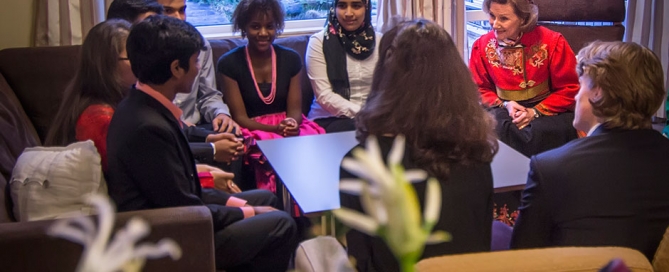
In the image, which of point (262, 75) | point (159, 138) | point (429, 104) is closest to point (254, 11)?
point (262, 75)

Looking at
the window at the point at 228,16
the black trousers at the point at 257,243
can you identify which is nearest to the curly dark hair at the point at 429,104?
the black trousers at the point at 257,243

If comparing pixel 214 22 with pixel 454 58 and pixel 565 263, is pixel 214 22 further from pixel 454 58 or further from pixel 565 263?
pixel 565 263

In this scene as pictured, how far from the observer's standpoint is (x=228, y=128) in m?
3.36

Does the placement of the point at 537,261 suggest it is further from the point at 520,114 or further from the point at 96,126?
the point at 520,114

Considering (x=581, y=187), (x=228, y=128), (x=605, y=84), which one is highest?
(x=605, y=84)

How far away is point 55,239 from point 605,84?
1.44 metres

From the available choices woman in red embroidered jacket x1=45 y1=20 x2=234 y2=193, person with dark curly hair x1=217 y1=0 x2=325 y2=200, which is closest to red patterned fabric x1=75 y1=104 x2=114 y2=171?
woman in red embroidered jacket x1=45 y1=20 x2=234 y2=193

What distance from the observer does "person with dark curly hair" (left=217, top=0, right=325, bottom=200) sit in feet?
11.5

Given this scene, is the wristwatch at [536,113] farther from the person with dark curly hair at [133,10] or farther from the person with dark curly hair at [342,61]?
the person with dark curly hair at [133,10]

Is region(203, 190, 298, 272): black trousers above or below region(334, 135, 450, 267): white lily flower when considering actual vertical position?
below

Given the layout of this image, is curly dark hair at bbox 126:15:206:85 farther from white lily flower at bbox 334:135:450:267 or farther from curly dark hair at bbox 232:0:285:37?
white lily flower at bbox 334:135:450:267

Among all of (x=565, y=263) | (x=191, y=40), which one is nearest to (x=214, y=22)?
(x=191, y=40)

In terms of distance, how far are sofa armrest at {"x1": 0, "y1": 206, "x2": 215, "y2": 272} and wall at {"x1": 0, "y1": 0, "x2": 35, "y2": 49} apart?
6.83 feet

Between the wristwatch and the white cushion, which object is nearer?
the white cushion
